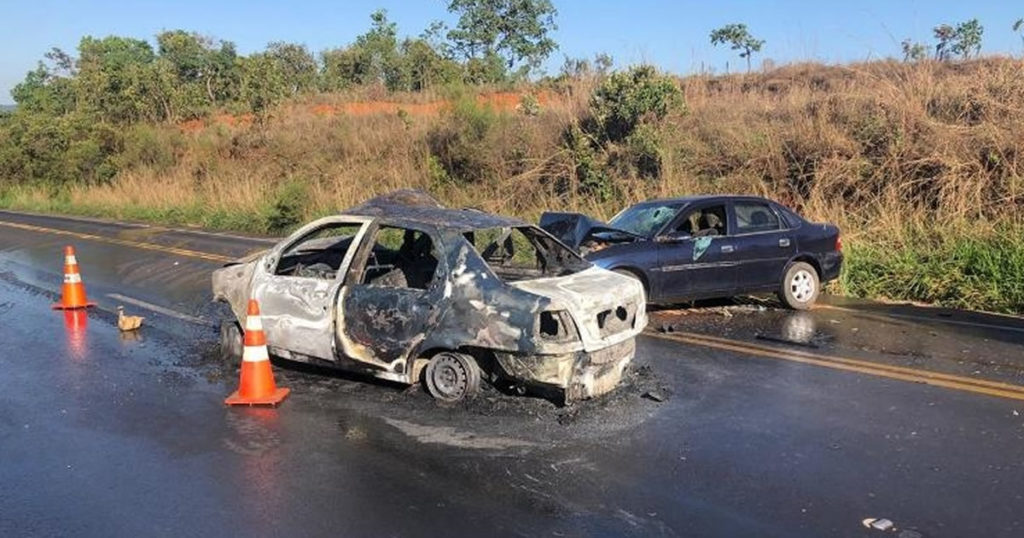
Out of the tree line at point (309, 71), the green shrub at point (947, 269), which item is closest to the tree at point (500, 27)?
the tree line at point (309, 71)

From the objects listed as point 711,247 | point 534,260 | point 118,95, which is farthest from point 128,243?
point 118,95

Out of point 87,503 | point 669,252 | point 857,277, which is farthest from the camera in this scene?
point 857,277

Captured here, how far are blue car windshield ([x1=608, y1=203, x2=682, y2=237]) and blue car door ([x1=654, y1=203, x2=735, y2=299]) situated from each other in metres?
0.19

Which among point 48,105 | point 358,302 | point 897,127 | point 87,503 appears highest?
point 48,105

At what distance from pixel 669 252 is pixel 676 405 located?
399 cm

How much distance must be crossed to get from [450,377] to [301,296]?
155 cm

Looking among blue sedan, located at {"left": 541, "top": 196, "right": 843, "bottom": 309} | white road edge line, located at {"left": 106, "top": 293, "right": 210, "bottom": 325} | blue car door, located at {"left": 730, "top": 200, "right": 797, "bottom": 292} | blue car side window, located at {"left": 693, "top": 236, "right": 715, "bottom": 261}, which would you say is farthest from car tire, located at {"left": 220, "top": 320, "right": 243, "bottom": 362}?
blue car door, located at {"left": 730, "top": 200, "right": 797, "bottom": 292}

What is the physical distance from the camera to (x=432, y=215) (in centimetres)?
715

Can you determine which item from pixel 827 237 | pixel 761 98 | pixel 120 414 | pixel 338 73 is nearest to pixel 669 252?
pixel 827 237

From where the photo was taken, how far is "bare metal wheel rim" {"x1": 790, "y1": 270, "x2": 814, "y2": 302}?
438 inches

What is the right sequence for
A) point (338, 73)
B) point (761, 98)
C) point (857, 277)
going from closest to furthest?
point (857, 277) → point (761, 98) → point (338, 73)

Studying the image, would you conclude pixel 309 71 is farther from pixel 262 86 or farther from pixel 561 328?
pixel 561 328

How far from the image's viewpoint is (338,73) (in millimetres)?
50594

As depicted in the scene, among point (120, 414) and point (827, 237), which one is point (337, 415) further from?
point (827, 237)
